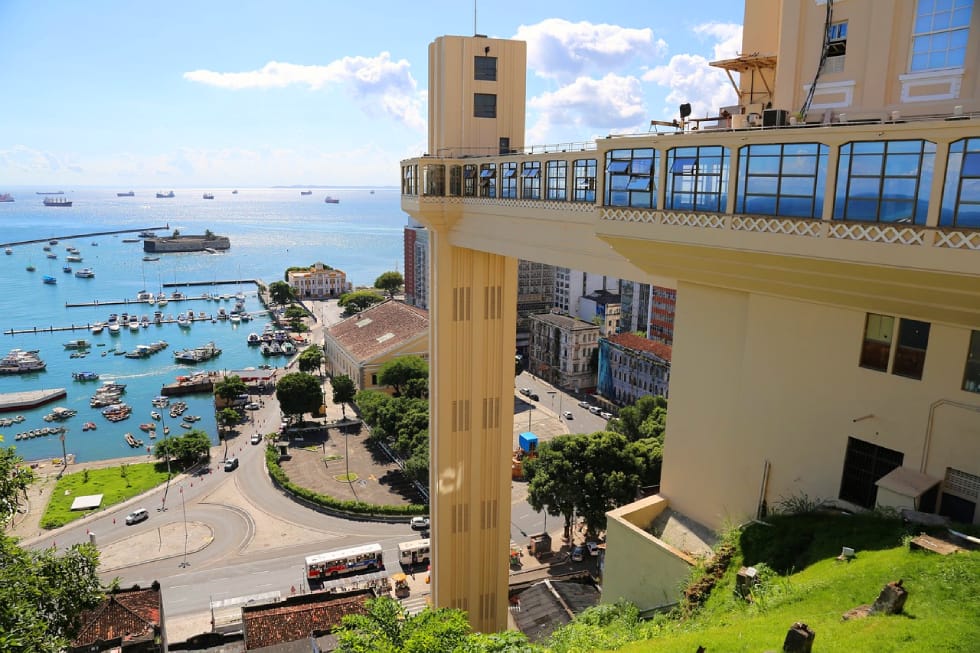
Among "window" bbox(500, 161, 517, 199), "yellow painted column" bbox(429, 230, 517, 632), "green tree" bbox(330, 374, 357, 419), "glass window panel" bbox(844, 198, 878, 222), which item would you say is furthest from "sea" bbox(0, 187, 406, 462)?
"glass window panel" bbox(844, 198, 878, 222)

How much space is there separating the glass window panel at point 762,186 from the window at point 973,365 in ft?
9.52

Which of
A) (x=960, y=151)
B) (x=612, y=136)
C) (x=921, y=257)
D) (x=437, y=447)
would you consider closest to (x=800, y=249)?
(x=921, y=257)

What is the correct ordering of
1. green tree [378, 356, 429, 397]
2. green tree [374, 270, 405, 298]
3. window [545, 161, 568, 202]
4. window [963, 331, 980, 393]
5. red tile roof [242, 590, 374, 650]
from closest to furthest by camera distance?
window [963, 331, 980, 393], window [545, 161, 568, 202], red tile roof [242, 590, 374, 650], green tree [378, 356, 429, 397], green tree [374, 270, 405, 298]

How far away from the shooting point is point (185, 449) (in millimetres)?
47750

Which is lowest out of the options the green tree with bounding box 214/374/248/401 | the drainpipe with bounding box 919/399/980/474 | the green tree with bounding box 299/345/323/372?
the green tree with bounding box 214/374/248/401

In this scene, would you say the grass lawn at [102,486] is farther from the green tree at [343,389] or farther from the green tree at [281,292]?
the green tree at [281,292]

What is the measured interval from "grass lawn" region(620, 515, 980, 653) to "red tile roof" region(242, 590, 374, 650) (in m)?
16.8

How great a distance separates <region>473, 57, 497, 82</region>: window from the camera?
61.5 feet

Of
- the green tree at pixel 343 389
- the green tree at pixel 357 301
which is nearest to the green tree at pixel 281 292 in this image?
the green tree at pixel 357 301

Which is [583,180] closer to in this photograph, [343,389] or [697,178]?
[697,178]

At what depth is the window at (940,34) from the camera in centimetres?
890

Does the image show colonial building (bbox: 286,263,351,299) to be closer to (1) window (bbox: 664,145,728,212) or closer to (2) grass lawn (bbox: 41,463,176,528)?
(2) grass lawn (bbox: 41,463,176,528)

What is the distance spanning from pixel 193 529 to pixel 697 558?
36.4 meters

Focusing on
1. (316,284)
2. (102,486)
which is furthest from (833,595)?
(316,284)
